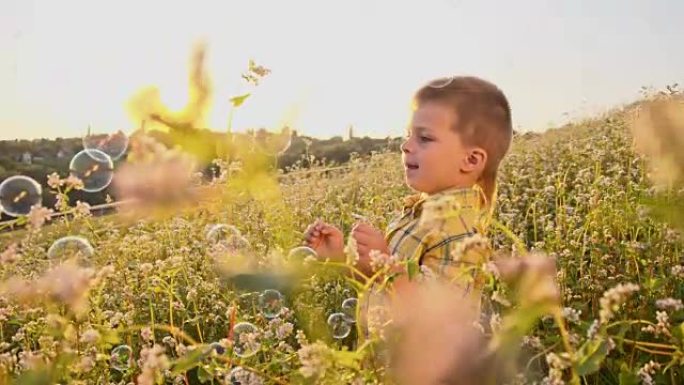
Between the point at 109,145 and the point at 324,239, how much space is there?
623mm

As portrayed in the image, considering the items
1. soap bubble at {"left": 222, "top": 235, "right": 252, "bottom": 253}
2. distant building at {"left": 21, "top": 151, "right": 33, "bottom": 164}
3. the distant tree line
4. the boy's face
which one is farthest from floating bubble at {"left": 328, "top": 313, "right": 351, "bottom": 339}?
distant building at {"left": 21, "top": 151, "right": 33, "bottom": 164}

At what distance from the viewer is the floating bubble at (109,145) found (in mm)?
2119

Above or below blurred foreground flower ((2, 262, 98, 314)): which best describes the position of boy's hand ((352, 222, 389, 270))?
below

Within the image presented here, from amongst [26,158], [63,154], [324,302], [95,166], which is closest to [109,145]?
[95,166]

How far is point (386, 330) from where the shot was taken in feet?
5.34

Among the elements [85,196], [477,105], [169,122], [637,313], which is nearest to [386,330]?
[169,122]

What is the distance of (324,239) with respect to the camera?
93.3 inches

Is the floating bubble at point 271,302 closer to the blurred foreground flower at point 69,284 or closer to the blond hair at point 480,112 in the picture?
the blond hair at point 480,112

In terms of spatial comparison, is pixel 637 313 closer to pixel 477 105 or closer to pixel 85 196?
pixel 477 105

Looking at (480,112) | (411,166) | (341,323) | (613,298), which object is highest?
(480,112)

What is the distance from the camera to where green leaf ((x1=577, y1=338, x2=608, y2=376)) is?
1.28m

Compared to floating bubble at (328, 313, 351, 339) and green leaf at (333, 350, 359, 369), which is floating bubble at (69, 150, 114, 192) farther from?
green leaf at (333, 350, 359, 369)

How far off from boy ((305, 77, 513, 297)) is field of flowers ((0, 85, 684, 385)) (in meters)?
0.18

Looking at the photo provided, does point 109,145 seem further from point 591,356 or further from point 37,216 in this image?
point 591,356
